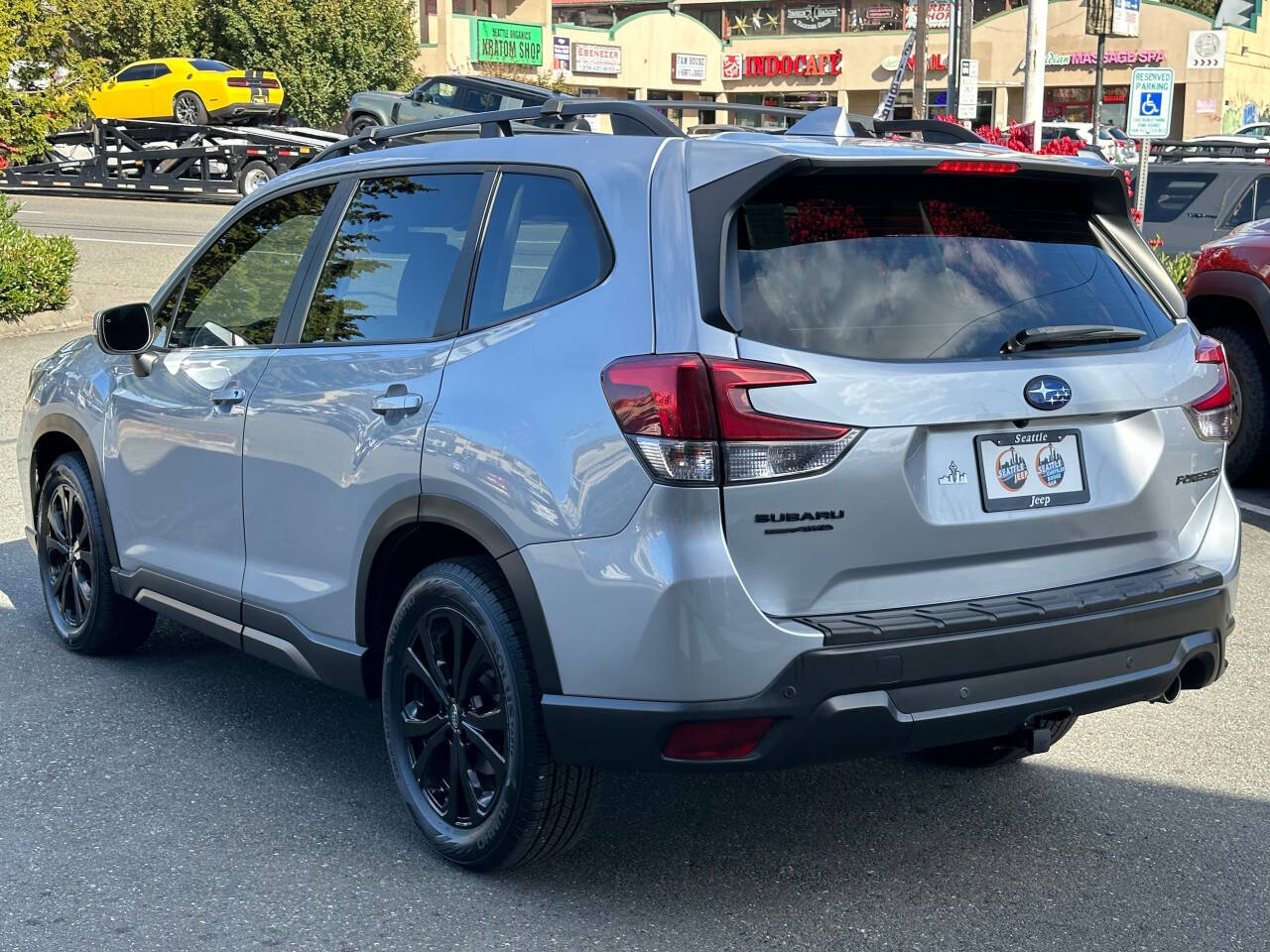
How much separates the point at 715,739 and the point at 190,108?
1296 inches

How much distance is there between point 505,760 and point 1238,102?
67.3 meters

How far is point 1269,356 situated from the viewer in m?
8.66

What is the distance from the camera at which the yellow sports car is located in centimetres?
3347

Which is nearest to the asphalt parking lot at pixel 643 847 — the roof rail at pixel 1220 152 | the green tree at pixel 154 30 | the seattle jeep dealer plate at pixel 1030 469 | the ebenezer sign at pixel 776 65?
the seattle jeep dealer plate at pixel 1030 469

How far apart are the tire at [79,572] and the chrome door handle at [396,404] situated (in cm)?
196

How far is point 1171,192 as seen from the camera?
643 inches

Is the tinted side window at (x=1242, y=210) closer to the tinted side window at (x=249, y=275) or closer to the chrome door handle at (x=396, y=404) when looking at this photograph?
the tinted side window at (x=249, y=275)

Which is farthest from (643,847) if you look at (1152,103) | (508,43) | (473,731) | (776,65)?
(776,65)

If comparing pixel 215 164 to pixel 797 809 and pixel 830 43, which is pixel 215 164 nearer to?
pixel 797 809

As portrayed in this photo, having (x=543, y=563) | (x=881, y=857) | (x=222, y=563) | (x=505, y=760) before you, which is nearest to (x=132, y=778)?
(x=222, y=563)

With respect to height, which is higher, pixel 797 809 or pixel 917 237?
pixel 917 237

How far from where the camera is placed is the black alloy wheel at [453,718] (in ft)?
12.5

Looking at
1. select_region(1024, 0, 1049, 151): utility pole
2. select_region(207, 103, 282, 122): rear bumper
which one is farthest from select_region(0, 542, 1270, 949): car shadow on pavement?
select_region(207, 103, 282, 122): rear bumper

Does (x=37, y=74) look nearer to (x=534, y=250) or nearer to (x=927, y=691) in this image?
(x=534, y=250)
